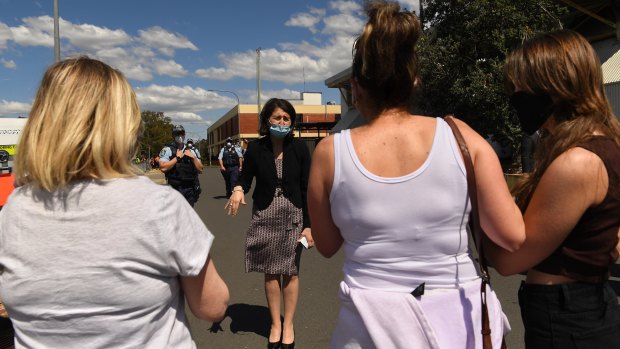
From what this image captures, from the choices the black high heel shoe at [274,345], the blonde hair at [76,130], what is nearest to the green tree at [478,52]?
the black high heel shoe at [274,345]

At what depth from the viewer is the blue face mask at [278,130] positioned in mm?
3695

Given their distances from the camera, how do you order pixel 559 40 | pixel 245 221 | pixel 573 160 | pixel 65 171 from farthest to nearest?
pixel 245 221
pixel 559 40
pixel 573 160
pixel 65 171

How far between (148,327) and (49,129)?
63cm

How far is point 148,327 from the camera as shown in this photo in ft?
A: 4.63

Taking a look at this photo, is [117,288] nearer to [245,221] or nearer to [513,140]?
[245,221]

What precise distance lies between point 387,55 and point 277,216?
2.34m

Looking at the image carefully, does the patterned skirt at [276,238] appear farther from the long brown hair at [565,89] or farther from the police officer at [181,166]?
the police officer at [181,166]

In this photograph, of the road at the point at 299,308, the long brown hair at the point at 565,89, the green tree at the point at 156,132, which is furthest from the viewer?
the green tree at the point at 156,132

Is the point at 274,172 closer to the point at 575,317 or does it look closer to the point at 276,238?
the point at 276,238

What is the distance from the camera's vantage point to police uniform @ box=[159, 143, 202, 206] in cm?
723

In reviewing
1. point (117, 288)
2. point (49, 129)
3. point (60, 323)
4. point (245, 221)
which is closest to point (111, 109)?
point (49, 129)

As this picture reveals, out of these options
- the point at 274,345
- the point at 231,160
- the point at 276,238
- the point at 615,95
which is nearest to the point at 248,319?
the point at 274,345

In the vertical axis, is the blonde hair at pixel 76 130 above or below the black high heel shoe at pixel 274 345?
above

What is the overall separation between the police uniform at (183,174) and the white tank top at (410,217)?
19.6 ft
